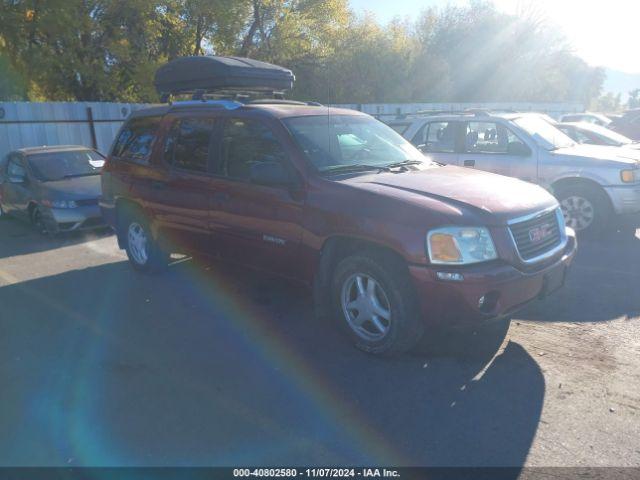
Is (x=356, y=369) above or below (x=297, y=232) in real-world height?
below

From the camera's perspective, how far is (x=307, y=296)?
18.4 feet

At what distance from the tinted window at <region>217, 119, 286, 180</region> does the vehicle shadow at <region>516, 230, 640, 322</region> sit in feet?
8.92

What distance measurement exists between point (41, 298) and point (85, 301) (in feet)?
1.86

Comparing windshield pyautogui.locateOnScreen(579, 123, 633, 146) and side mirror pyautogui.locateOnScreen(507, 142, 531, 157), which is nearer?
side mirror pyautogui.locateOnScreen(507, 142, 531, 157)

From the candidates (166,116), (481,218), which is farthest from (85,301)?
(481,218)

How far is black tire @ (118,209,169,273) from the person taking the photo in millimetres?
6234

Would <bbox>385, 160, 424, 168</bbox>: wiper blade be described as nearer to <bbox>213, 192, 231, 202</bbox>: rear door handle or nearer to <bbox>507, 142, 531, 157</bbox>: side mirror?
<bbox>213, 192, 231, 202</bbox>: rear door handle

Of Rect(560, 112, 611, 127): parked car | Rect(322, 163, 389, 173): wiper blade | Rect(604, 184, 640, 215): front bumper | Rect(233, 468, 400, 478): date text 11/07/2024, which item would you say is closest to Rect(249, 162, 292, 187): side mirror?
Rect(322, 163, 389, 173): wiper blade

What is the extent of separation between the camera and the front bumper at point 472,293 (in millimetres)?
3586

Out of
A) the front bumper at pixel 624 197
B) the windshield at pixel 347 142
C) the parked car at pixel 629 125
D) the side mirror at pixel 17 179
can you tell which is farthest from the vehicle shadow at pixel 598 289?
the parked car at pixel 629 125

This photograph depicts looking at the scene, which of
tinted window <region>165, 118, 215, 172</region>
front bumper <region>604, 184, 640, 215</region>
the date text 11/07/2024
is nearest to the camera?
the date text 11/07/2024

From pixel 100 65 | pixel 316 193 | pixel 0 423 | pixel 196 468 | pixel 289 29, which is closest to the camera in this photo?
pixel 196 468

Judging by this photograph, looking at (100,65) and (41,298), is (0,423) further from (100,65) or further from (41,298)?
(100,65)

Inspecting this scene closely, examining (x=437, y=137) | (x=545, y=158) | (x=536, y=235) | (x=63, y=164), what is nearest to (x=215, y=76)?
(x=536, y=235)
